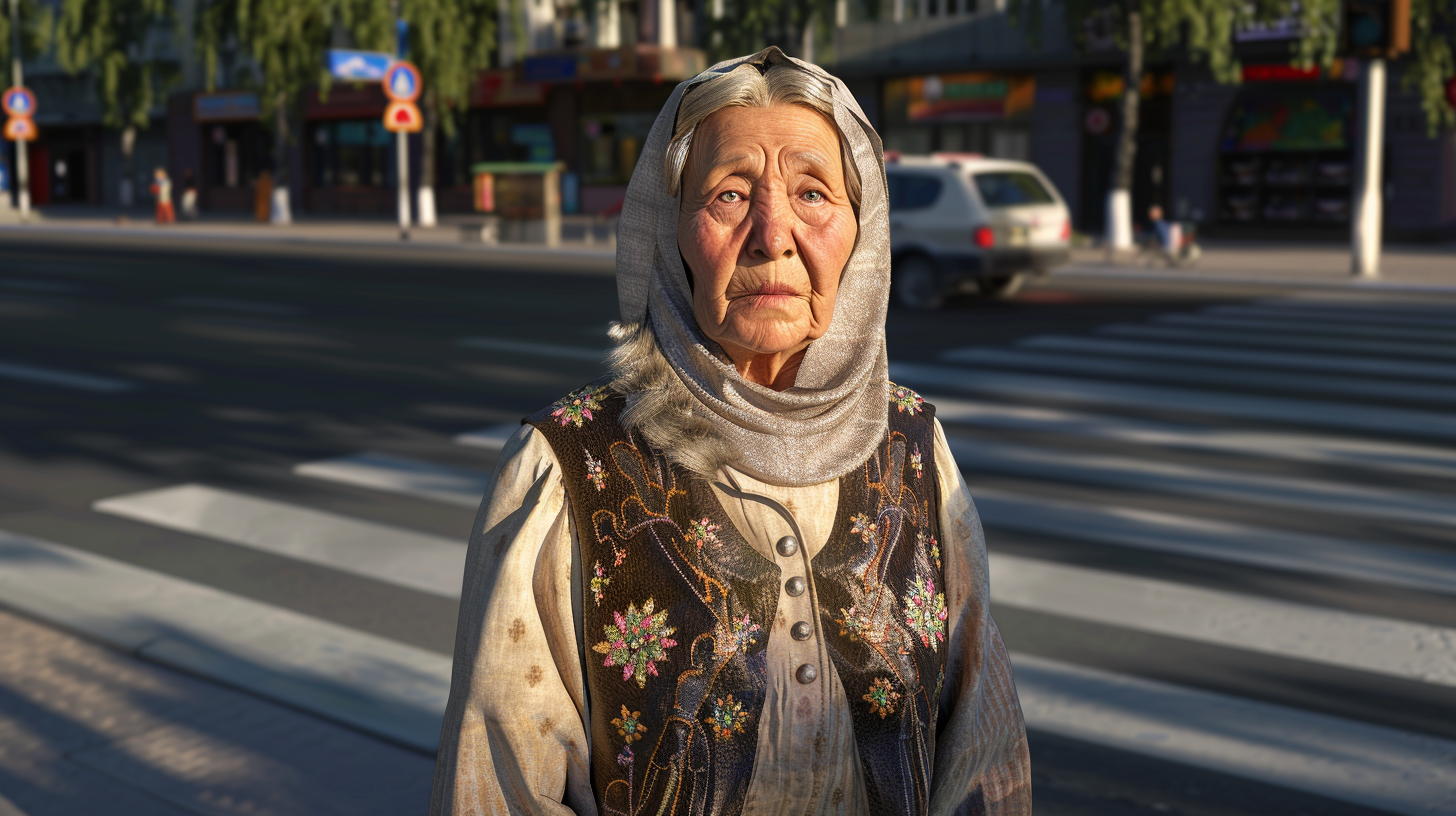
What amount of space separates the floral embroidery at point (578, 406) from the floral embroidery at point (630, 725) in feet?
1.26

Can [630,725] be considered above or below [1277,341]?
above

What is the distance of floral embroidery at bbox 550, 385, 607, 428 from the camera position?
188cm

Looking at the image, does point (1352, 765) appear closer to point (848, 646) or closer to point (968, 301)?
point (848, 646)

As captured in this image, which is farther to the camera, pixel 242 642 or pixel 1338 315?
pixel 1338 315

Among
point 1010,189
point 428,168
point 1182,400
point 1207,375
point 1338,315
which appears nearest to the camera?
point 1182,400

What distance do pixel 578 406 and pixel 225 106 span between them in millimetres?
51635

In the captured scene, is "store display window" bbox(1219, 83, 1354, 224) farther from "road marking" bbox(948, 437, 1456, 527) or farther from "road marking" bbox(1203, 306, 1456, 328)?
"road marking" bbox(948, 437, 1456, 527)

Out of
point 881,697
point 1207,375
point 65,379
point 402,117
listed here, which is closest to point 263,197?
point 402,117

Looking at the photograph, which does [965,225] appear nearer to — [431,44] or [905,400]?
[905,400]

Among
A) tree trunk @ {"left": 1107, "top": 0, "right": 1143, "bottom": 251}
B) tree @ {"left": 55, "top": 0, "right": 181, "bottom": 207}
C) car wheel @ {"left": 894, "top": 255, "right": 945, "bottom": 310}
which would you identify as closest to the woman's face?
car wheel @ {"left": 894, "top": 255, "right": 945, "bottom": 310}

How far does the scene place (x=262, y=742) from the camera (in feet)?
13.9

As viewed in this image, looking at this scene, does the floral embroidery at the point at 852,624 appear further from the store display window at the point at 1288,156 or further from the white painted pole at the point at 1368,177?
the store display window at the point at 1288,156

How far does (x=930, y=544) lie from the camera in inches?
78.4

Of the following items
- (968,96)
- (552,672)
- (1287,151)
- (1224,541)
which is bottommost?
(1224,541)
